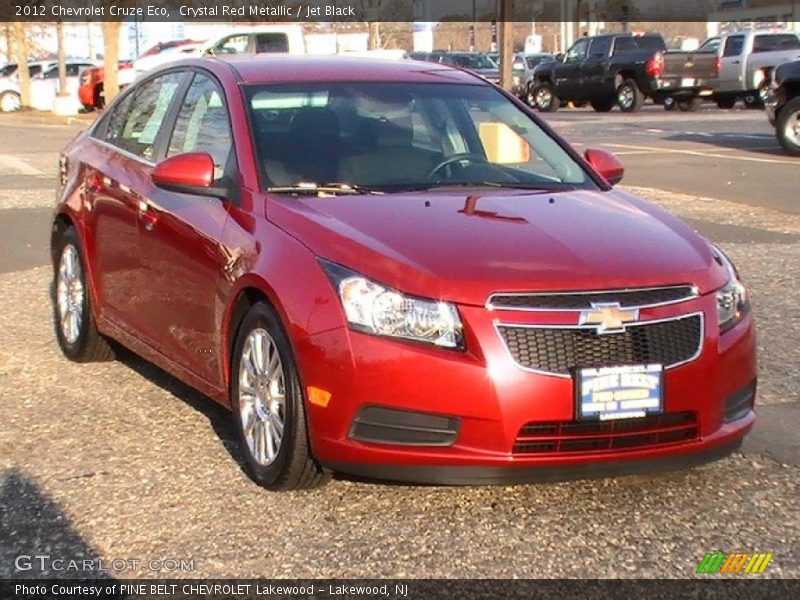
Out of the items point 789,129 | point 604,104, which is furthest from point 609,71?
point 789,129

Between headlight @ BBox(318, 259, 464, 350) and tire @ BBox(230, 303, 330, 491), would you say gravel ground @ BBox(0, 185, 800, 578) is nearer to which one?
tire @ BBox(230, 303, 330, 491)

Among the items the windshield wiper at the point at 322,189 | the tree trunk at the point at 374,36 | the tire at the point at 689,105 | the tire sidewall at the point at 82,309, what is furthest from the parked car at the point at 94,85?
the windshield wiper at the point at 322,189

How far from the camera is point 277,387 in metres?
4.91

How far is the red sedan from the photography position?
4473mm

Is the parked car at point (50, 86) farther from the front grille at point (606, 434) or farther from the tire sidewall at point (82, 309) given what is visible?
the front grille at point (606, 434)

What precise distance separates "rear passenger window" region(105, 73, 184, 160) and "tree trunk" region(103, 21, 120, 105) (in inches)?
1063

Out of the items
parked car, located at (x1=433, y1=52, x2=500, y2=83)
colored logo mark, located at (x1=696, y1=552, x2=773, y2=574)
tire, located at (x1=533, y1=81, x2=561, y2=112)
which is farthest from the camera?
parked car, located at (x1=433, y1=52, x2=500, y2=83)

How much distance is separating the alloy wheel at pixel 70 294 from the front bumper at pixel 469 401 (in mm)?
2769

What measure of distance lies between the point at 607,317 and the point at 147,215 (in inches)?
94.3

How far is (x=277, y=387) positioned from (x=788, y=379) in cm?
298

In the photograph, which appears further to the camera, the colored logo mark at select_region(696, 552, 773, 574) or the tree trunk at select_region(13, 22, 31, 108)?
the tree trunk at select_region(13, 22, 31, 108)

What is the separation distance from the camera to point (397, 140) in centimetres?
580

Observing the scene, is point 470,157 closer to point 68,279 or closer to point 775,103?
point 68,279

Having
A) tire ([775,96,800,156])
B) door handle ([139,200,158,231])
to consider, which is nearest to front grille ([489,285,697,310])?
door handle ([139,200,158,231])
